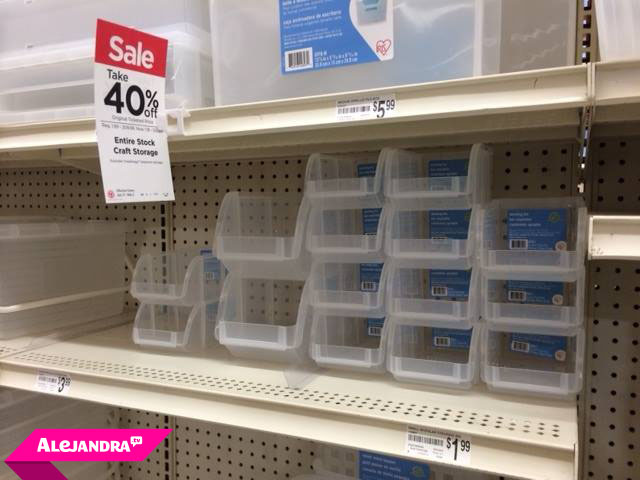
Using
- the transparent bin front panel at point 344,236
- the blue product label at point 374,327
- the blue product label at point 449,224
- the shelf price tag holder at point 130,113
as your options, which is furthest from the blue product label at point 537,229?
the shelf price tag holder at point 130,113

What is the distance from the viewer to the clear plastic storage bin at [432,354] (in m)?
0.92

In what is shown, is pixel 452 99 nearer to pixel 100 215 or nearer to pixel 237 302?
pixel 237 302

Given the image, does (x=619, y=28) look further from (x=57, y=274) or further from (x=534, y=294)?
(x=57, y=274)

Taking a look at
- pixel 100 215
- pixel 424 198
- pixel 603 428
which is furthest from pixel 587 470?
pixel 100 215

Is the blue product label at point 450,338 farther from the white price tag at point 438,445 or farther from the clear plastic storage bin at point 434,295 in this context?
the white price tag at point 438,445

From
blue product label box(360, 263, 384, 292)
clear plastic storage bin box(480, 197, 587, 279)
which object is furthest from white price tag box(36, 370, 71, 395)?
clear plastic storage bin box(480, 197, 587, 279)

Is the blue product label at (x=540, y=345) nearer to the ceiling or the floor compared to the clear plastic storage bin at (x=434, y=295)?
nearer to the floor

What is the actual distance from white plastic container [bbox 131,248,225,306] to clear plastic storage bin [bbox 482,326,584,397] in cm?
64

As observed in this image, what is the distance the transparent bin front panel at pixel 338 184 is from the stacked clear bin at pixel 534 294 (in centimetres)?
21

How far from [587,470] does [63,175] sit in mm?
1667

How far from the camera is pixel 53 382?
3.56ft

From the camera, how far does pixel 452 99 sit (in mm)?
774

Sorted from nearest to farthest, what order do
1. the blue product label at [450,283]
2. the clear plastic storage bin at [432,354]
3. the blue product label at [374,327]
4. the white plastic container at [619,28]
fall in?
the white plastic container at [619,28] < the clear plastic storage bin at [432,354] < the blue product label at [450,283] < the blue product label at [374,327]

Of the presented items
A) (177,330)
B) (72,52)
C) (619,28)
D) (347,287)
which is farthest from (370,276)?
(72,52)
